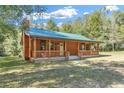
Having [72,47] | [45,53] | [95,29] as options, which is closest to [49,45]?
[45,53]

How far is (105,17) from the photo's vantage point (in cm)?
2667

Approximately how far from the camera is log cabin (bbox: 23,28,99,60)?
69.4 ft

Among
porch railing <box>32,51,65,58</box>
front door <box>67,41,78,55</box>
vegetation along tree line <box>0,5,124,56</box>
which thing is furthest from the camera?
front door <box>67,41,78,55</box>

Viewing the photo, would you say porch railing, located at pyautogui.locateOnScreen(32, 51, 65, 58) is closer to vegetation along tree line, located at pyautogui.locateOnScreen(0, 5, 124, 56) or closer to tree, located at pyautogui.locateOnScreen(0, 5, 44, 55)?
vegetation along tree line, located at pyautogui.locateOnScreen(0, 5, 124, 56)

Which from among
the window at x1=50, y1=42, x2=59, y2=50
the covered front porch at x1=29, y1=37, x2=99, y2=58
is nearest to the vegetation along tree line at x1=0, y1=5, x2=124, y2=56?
the covered front porch at x1=29, y1=37, x2=99, y2=58

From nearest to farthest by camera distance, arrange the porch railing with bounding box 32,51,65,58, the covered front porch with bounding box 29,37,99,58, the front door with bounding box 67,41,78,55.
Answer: the porch railing with bounding box 32,51,65,58
the covered front porch with bounding box 29,37,99,58
the front door with bounding box 67,41,78,55

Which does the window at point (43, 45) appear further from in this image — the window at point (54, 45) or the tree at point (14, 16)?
the tree at point (14, 16)

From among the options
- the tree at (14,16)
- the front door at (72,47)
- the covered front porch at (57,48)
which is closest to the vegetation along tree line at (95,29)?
the covered front porch at (57,48)

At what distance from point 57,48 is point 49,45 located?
5.48ft

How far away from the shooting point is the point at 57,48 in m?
24.1

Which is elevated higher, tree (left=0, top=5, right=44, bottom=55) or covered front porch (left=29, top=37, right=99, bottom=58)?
tree (left=0, top=5, right=44, bottom=55)

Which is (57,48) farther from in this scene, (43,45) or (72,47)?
(72,47)

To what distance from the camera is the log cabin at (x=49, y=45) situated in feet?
69.4
